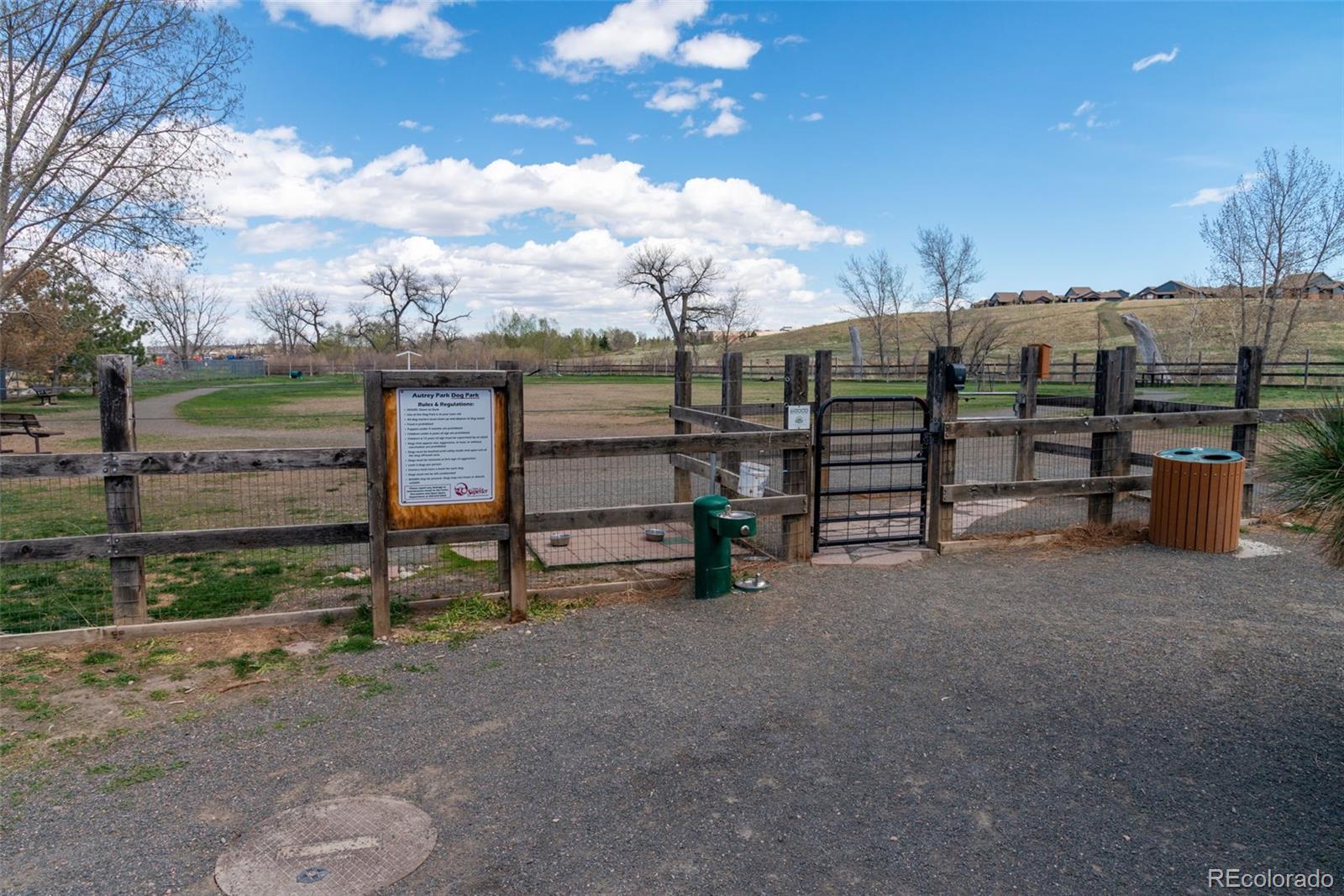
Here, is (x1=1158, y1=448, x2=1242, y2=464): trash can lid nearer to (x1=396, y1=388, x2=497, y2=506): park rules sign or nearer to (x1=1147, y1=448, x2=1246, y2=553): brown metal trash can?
(x1=1147, y1=448, x2=1246, y2=553): brown metal trash can

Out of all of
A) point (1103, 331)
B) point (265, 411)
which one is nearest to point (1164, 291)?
point (1103, 331)

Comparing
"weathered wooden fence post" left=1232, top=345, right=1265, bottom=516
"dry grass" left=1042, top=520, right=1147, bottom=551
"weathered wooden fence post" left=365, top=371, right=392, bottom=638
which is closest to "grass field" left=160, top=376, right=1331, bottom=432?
"weathered wooden fence post" left=1232, top=345, right=1265, bottom=516

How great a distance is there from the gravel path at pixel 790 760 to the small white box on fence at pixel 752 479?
1.71 m

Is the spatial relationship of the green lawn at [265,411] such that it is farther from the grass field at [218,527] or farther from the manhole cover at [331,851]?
the manhole cover at [331,851]

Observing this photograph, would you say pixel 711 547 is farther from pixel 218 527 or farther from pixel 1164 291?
pixel 1164 291

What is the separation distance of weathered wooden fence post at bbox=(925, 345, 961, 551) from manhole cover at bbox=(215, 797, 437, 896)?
222 inches

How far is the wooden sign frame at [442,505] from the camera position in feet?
18.1

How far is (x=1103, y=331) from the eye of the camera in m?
85.9

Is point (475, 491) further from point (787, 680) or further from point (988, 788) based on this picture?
point (988, 788)

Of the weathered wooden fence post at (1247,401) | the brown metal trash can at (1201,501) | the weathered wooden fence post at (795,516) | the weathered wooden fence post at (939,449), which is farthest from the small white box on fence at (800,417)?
the weathered wooden fence post at (1247,401)

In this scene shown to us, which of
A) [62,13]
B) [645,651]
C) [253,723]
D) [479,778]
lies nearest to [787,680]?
[645,651]

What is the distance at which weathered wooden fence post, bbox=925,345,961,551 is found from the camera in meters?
7.81

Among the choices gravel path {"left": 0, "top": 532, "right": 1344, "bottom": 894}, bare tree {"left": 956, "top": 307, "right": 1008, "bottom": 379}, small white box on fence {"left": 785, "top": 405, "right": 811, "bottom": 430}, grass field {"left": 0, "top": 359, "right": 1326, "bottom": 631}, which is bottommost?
gravel path {"left": 0, "top": 532, "right": 1344, "bottom": 894}

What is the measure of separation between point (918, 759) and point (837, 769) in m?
0.40
